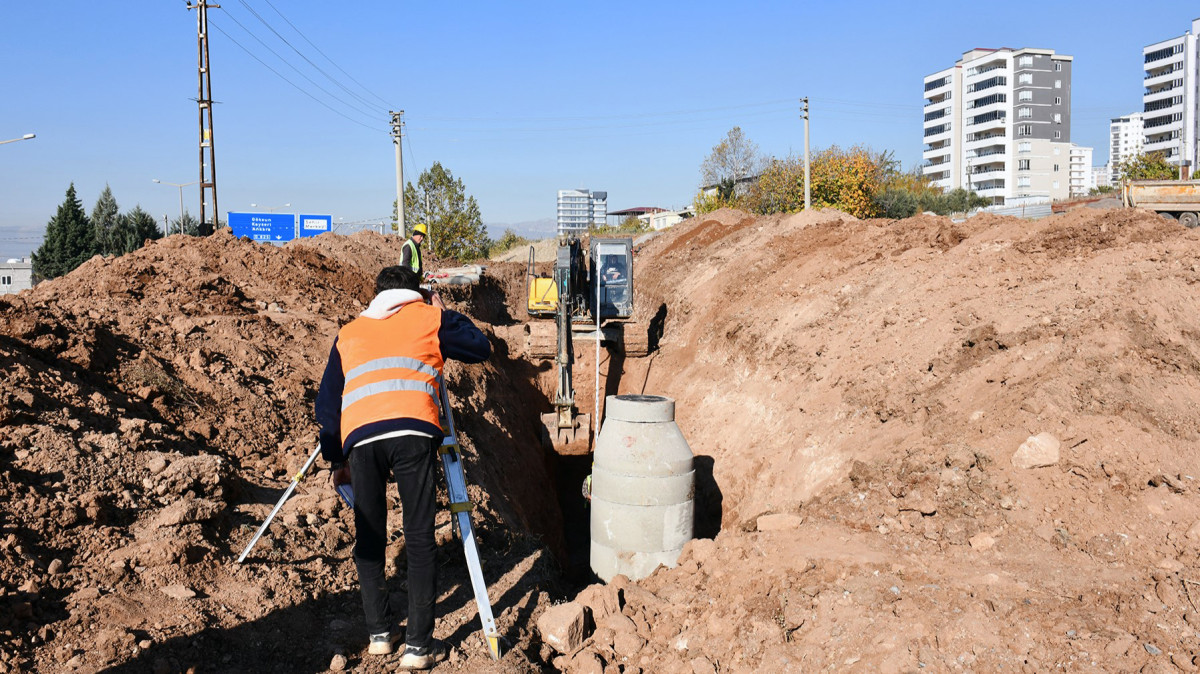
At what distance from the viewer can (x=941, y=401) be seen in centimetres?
947

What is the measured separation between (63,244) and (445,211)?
2533 cm

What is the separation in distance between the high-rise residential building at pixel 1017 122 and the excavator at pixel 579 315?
83287 mm

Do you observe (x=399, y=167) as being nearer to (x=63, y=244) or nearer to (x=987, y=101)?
(x=63, y=244)

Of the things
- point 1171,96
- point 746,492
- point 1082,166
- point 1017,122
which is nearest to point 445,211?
point 746,492

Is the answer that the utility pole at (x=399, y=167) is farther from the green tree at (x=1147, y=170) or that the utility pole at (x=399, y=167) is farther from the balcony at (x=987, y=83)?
the balcony at (x=987, y=83)

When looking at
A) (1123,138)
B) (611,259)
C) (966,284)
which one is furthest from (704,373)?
(1123,138)

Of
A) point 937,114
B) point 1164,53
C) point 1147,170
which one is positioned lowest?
point 1147,170

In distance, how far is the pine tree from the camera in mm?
57406

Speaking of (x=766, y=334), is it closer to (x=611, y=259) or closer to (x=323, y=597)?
(x=611, y=259)

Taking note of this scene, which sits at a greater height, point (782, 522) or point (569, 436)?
point (782, 522)

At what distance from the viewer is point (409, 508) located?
4504mm

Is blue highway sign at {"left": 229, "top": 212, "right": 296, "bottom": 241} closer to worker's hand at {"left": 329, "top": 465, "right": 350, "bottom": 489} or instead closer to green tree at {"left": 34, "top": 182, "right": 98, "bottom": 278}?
green tree at {"left": 34, "top": 182, "right": 98, "bottom": 278}

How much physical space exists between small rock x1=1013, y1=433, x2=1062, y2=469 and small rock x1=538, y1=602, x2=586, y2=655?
4.33 meters

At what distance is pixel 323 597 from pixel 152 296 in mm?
7547
